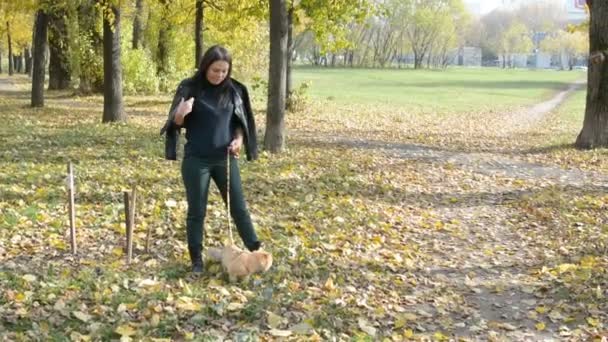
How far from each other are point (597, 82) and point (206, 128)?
1174 cm

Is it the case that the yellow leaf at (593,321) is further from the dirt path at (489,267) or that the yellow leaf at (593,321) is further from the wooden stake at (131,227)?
the wooden stake at (131,227)

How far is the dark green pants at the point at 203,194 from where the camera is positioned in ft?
18.3

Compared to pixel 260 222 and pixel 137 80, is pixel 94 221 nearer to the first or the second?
pixel 260 222

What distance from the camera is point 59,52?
2898 cm

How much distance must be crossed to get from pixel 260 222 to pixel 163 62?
26.4m

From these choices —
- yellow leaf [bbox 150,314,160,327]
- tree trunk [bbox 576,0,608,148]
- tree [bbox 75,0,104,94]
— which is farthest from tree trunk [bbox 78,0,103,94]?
yellow leaf [bbox 150,314,160,327]

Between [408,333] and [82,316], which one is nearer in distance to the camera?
[82,316]

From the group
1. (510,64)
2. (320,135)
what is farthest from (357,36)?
(320,135)

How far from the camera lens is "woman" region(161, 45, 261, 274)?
213 inches

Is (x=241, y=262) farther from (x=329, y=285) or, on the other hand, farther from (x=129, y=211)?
(x=129, y=211)

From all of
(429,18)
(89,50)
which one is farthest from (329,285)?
(429,18)

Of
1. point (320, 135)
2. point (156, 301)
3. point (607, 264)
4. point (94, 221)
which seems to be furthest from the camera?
point (320, 135)

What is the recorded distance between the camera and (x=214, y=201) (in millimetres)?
8492

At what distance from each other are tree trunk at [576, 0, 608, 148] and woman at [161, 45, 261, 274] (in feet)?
36.4
